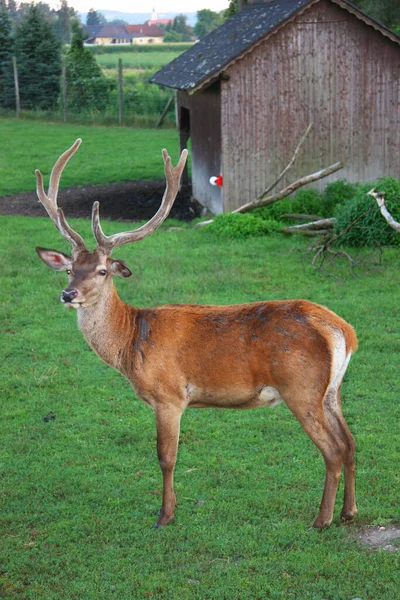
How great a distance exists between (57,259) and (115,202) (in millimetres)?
11587

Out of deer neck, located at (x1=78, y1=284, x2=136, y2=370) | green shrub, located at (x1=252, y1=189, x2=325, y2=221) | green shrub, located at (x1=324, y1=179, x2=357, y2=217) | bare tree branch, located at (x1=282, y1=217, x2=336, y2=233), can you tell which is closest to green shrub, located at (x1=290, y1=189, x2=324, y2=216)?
green shrub, located at (x1=252, y1=189, x2=325, y2=221)

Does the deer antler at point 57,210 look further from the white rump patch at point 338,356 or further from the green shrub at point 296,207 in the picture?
the green shrub at point 296,207

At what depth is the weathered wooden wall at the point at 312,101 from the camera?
15.5 metres

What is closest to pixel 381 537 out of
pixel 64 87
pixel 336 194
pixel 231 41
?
pixel 336 194

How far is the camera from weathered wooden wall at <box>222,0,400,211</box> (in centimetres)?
1546

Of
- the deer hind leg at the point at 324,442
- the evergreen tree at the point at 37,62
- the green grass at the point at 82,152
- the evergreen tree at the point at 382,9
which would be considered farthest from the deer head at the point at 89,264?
the evergreen tree at the point at 37,62

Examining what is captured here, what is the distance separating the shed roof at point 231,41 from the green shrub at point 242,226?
230cm

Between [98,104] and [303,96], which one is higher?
[303,96]

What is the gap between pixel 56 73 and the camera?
3219 centimetres

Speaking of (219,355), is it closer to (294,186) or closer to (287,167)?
(294,186)

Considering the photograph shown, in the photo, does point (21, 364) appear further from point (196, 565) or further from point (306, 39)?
point (306, 39)

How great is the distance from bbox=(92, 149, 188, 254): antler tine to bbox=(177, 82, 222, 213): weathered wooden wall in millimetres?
9125

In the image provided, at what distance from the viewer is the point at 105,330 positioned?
628 cm

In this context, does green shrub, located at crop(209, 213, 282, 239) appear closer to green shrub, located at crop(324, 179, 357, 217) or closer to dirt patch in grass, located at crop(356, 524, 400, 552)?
green shrub, located at crop(324, 179, 357, 217)
